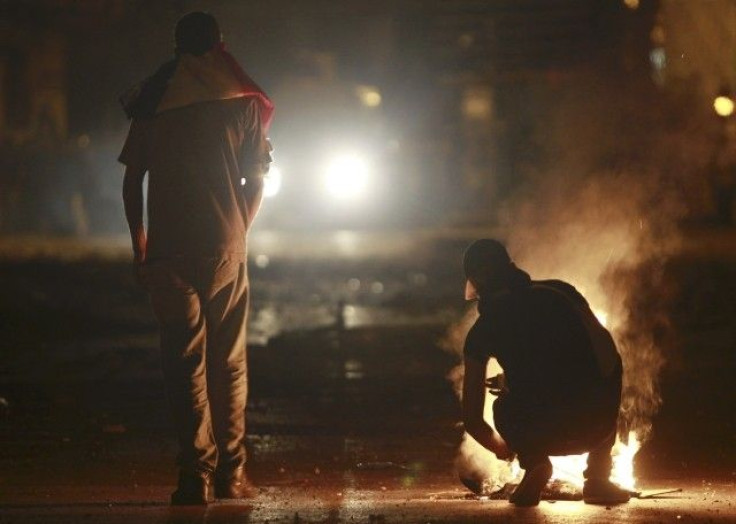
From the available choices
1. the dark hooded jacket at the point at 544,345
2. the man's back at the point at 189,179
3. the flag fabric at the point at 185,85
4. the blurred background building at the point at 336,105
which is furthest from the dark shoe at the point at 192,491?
the blurred background building at the point at 336,105

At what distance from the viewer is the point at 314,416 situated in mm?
9328

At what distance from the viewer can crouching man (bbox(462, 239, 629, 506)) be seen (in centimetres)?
552

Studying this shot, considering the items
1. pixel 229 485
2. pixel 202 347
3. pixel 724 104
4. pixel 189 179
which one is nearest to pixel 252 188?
pixel 189 179

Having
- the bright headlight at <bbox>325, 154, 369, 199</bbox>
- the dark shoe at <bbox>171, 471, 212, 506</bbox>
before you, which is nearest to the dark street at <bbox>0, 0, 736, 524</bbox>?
A: the dark shoe at <bbox>171, 471, 212, 506</bbox>

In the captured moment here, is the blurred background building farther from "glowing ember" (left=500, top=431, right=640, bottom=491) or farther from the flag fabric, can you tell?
the flag fabric

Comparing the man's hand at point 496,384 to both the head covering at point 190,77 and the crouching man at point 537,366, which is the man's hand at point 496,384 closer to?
the crouching man at point 537,366

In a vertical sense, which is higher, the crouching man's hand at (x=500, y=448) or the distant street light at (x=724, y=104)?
the distant street light at (x=724, y=104)

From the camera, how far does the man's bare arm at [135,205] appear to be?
5.74m

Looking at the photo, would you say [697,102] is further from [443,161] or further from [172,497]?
[443,161]

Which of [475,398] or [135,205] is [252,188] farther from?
[475,398]

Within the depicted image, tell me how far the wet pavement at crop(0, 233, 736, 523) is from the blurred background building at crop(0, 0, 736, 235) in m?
17.3

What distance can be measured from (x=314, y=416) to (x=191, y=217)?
12.5 feet

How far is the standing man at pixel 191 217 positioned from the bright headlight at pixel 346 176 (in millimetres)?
48882

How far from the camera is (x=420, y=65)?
52844 mm
